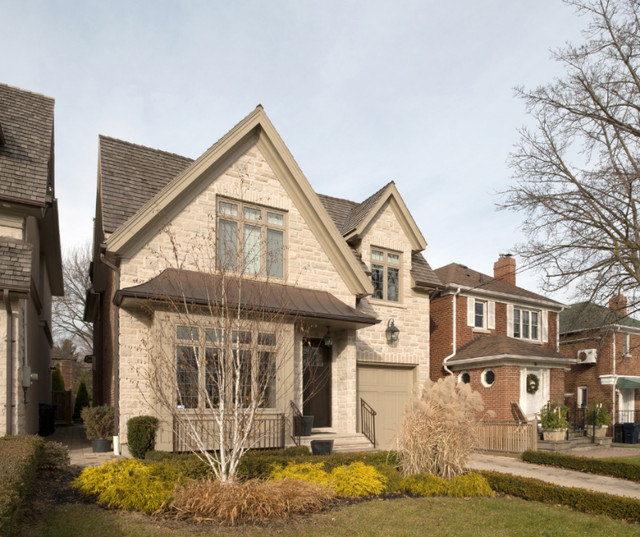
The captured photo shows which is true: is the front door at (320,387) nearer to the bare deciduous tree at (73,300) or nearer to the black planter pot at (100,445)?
the black planter pot at (100,445)

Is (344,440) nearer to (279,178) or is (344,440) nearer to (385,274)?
(385,274)

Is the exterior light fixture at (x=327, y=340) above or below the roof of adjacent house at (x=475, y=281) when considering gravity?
below

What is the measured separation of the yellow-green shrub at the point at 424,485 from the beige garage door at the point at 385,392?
6916 millimetres

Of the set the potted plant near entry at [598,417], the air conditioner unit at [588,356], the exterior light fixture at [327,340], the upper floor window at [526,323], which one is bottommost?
the potted plant near entry at [598,417]

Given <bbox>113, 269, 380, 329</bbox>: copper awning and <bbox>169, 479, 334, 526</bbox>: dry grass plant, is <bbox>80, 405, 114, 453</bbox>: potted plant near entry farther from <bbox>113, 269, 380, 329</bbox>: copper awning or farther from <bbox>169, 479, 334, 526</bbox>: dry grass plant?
<bbox>169, 479, 334, 526</bbox>: dry grass plant

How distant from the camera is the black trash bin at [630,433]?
2067cm

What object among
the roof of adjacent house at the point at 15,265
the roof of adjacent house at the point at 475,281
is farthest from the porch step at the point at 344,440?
the roof of adjacent house at the point at 475,281

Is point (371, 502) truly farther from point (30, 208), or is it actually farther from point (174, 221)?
point (30, 208)

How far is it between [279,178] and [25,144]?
6.12 metres

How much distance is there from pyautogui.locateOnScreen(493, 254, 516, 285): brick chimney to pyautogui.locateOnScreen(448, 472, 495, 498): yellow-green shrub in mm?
16186

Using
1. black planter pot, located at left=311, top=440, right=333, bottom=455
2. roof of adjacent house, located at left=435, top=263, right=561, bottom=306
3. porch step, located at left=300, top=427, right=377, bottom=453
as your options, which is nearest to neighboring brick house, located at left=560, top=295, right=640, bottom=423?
roof of adjacent house, located at left=435, top=263, right=561, bottom=306

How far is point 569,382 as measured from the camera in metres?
25.9

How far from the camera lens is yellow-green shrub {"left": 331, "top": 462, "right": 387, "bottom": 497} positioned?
8.84m

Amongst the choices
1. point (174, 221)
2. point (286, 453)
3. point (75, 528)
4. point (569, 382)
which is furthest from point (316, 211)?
point (569, 382)
